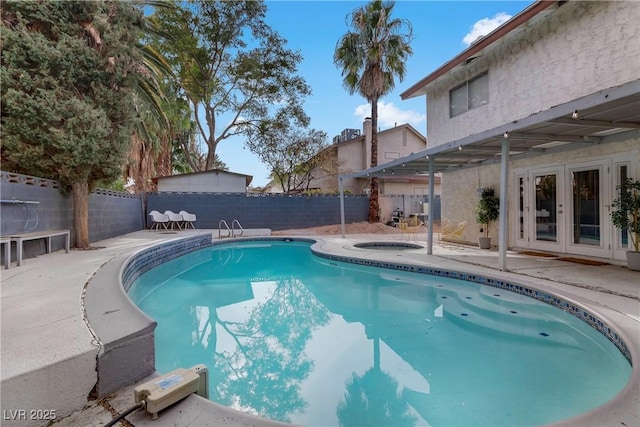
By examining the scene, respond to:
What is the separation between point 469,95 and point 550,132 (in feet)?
13.2

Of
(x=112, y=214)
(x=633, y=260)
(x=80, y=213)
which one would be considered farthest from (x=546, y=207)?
(x=112, y=214)

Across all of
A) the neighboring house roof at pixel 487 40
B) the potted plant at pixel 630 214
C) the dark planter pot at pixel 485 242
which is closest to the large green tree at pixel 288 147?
the neighboring house roof at pixel 487 40

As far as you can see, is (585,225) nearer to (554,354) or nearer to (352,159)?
(554,354)

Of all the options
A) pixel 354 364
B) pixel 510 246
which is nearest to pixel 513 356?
pixel 354 364

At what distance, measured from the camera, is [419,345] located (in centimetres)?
396

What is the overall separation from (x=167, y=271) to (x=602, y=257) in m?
9.97

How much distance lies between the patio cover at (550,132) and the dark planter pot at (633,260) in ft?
7.01

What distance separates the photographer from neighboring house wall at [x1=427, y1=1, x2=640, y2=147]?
6035 mm

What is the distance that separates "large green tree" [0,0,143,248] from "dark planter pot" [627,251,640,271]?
36.5 ft

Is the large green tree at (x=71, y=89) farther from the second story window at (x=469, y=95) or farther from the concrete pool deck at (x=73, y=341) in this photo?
the second story window at (x=469, y=95)

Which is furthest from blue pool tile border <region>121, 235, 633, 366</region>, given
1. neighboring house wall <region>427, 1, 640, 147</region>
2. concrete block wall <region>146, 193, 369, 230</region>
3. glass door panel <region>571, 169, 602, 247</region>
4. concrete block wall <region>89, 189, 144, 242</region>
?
neighboring house wall <region>427, 1, 640, 147</region>

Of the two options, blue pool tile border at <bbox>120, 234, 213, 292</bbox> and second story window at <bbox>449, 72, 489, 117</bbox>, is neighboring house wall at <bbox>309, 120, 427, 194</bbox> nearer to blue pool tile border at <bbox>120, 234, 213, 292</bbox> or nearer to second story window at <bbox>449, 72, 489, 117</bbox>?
second story window at <bbox>449, 72, 489, 117</bbox>

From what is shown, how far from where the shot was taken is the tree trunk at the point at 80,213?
8.05 metres

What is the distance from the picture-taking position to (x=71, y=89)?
7273mm
